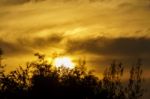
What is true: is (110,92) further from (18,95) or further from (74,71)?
(18,95)

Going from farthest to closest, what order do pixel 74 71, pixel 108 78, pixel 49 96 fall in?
pixel 108 78 < pixel 74 71 < pixel 49 96

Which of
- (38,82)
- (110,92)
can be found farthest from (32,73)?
(110,92)

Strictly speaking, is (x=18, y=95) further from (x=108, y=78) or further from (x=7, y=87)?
(x=108, y=78)

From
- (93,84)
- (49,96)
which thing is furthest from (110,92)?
(49,96)

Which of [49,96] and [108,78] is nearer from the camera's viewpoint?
[49,96]

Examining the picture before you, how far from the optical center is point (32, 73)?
9562 cm

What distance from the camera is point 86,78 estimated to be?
96062mm

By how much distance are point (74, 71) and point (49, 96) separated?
275 inches

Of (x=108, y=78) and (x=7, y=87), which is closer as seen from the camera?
(x=7, y=87)

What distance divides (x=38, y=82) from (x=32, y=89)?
3.68 ft

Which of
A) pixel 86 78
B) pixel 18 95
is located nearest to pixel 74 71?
pixel 86 78

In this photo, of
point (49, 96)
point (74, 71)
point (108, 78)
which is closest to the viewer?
point (49, 96)

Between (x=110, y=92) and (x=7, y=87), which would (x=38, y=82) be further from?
(x=110, y=92)

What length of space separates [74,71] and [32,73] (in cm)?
510
